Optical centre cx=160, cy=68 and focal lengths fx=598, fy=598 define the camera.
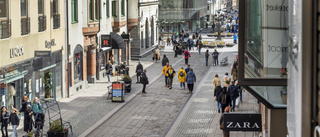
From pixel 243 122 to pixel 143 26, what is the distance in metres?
42.0

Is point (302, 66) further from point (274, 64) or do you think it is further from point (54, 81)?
point (54, 81)

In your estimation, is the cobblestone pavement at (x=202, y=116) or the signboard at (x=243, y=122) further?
the cobblestone pavement at (x=202, y=116)

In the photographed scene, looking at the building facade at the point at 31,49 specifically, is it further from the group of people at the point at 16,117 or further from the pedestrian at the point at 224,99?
the pedestrian at the point at 224,99

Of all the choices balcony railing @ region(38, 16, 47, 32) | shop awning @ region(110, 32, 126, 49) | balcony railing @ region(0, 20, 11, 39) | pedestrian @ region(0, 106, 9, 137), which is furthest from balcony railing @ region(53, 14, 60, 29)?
shop awning @ region(110, 32, 126, 49)

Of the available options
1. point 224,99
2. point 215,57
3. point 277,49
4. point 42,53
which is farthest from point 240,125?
point 215,57

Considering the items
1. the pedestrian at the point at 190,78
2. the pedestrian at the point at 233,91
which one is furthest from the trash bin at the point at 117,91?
the pedestrian at the point at 233,91

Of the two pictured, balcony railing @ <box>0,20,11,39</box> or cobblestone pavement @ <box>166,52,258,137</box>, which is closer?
cobblestone pavement @ <box>166,52,258,137</box>

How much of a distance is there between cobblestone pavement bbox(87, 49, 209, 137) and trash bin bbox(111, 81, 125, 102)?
602 millimetres

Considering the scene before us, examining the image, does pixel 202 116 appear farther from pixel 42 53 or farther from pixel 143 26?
pixel 143 26

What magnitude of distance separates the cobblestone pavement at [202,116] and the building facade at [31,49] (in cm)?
712

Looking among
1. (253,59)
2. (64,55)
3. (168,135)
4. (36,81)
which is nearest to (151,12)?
(64,55)

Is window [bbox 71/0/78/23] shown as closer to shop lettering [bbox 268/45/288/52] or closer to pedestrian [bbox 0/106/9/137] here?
pedestrian [bbox 0/106/9/137]

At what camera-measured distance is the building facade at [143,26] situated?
2034 inches

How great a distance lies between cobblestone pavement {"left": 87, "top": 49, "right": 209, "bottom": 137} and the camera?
2419 centimetres
